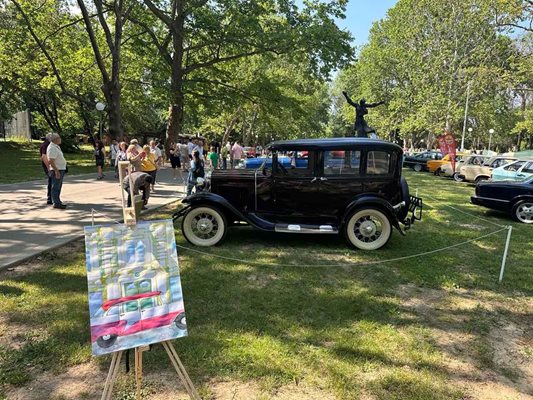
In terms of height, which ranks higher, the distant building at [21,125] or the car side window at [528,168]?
the distant building at [21,125]

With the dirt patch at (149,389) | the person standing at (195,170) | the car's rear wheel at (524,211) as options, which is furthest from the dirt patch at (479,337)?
the person standing at (195,170)

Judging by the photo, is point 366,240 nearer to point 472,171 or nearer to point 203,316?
point 203,316

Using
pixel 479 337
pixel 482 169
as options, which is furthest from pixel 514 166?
pixel 479 337

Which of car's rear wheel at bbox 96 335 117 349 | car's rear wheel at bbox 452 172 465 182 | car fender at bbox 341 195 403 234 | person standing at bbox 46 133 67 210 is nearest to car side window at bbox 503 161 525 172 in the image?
car's rear wheel at bbox 452 172 465 182

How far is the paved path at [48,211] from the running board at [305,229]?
11.9 ft

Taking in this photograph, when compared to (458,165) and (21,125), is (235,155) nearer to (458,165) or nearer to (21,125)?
(458,165)

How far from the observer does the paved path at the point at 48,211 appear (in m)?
6.71

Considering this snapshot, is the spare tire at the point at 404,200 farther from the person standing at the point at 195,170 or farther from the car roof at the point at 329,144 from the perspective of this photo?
the person standing at the point at 195,170

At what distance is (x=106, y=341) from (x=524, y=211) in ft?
36.9

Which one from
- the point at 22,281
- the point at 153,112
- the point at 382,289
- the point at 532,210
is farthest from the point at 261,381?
the point at 153,112

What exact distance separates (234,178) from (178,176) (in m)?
12.3

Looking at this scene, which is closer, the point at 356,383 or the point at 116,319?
the point at 116,319

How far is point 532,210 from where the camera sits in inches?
414

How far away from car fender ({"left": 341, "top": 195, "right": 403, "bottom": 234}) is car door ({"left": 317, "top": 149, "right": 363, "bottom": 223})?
24cm
